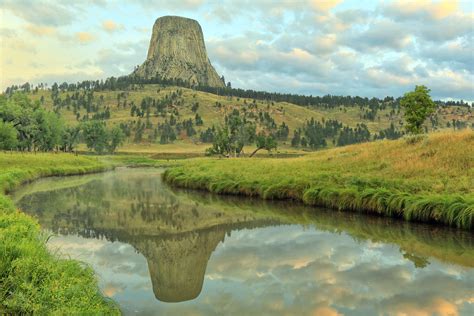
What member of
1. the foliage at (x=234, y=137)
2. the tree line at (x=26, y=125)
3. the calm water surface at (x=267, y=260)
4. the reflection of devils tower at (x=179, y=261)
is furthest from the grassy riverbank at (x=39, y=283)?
the foliage at (x=234, y=137)

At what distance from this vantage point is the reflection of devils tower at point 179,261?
12500mm

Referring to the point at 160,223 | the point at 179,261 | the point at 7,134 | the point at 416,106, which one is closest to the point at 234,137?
the point at 416,106

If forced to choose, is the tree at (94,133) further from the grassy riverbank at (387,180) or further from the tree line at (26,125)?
the grassy riverbank at (387,180)

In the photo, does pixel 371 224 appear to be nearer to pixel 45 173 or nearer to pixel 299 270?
pixel 299 270

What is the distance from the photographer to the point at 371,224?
2270 cm

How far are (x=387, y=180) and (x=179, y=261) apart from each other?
1672cm

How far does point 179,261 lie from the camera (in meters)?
15.8

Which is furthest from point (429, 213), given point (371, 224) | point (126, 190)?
point (126, 190)

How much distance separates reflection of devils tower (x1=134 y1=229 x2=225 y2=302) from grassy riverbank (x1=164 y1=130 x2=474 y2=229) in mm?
9758

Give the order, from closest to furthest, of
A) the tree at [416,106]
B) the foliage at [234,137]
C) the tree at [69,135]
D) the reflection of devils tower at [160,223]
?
the reflection of devils tower at [160,223] < the tree at [416,106] < the foliage at [234,137] < the tree at [69,135]

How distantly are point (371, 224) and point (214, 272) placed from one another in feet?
37.6

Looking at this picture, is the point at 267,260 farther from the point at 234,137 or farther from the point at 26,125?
the point at 234,137

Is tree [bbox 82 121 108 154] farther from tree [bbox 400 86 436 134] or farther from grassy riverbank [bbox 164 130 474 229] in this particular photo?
grassy riverbank [bbox 164 130 474 229]

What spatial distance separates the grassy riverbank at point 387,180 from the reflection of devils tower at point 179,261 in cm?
976
